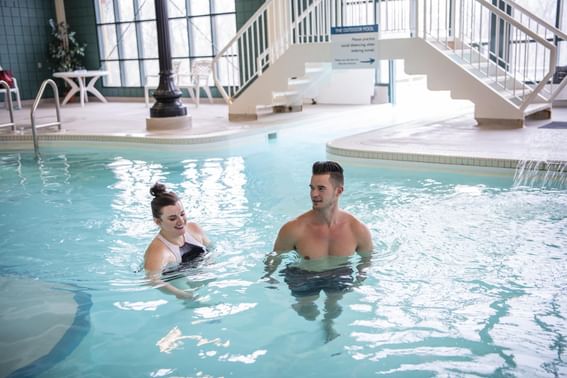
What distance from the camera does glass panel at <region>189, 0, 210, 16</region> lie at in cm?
1352

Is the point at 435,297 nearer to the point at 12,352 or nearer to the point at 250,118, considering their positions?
the point at 12,352

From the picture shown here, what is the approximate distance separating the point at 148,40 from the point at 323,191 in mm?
12501

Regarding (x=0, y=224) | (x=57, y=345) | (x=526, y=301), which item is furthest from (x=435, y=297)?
(x=0, y=224)

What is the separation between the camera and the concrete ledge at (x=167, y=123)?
29.6ft

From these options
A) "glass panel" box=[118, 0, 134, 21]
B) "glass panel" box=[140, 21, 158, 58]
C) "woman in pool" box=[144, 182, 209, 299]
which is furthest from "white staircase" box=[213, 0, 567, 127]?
"woman in pool" box=[144, 182, 209, 299]

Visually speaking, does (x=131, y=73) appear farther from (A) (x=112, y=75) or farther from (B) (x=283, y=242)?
(B) (x=283, y=242)

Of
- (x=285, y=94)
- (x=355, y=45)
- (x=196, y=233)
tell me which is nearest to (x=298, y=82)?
(x=285, y=94)

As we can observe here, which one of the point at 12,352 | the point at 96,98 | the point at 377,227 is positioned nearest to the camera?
the point at 12,352

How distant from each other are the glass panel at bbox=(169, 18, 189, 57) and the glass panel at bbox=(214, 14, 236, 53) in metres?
0.81

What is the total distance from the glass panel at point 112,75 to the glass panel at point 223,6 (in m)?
3.27

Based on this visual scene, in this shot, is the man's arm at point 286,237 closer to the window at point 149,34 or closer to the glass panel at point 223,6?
the window at point 149,34

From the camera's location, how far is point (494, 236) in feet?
13.7

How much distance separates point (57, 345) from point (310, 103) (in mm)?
10342

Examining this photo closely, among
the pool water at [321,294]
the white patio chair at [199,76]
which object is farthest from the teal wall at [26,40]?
the pool water at [321,294]
